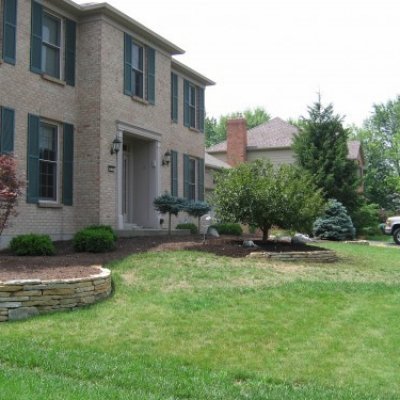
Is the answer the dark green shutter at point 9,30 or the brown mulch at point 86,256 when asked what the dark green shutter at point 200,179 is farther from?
the dark green shutter at point 9,30

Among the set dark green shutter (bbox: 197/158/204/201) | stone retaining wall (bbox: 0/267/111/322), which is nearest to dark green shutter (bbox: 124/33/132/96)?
dark green shutter (bbox: 197/158/204/201)

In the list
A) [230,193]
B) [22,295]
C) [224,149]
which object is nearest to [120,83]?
[230,193]

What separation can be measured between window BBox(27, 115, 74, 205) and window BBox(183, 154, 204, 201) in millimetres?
6483

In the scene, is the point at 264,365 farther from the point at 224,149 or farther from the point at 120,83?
the point at 224,149

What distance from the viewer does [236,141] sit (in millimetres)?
36250

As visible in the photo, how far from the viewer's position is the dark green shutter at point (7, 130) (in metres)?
13.1

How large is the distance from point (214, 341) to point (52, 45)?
1082 cm

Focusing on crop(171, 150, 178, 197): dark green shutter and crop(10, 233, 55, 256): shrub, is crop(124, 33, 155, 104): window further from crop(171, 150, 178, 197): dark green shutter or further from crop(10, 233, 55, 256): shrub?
crop(10, 233, 55, 256): shrub

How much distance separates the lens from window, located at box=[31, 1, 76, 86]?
14.1 metres

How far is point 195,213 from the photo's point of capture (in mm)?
17141

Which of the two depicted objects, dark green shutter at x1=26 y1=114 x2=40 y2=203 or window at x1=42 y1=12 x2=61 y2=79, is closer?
dark green shutter at x1=26 y1=114 x2=40 y2=203

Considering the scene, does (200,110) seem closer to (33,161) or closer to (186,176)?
(186,176)

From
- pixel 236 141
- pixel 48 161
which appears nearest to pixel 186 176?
pixel 48 161

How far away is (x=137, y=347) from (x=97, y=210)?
30.0 ft
